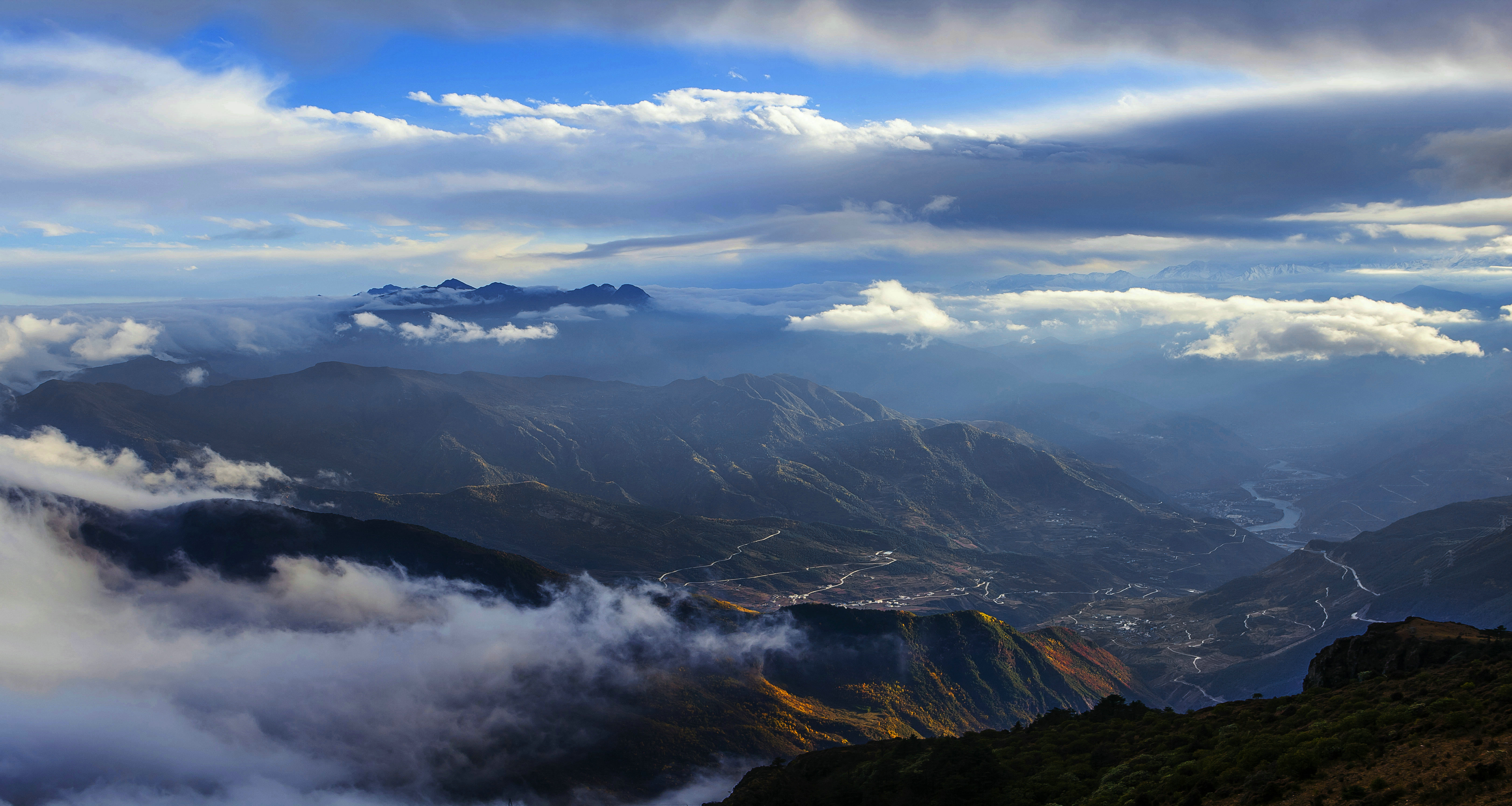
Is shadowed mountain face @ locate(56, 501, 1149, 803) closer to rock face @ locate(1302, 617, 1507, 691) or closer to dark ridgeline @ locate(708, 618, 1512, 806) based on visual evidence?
dark ridgeline @ locate(708, 618, 1512, 806)

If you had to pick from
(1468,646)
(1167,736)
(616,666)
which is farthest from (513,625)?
(1468,646)

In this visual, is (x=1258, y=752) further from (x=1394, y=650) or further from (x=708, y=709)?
(x=708, y=709)

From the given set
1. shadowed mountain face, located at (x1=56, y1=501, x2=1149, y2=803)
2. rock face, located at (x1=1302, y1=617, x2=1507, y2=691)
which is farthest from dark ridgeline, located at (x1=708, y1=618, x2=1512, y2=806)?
shadowed mountain face, located at (x1=56, y1=501, x2=1149, y2=803)

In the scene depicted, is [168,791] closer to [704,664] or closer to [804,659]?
[704,664]

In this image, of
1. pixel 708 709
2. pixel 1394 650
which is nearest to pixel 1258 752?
pixel 1394 650

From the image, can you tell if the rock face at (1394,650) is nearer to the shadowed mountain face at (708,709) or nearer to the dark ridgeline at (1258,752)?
the dark ridgeline at (1258,752)

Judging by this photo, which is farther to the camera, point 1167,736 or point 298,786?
point 298,786
